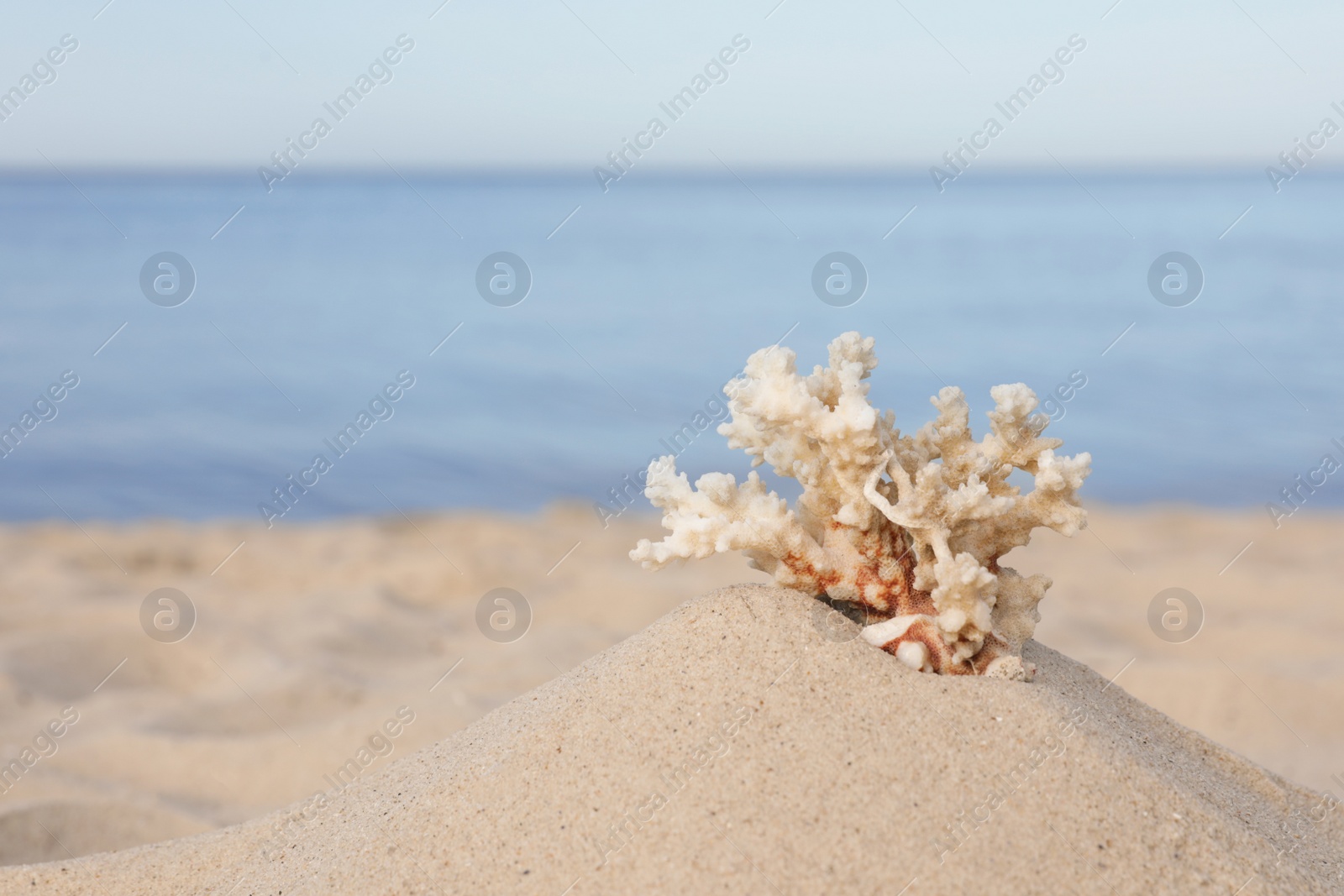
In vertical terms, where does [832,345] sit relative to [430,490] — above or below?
above

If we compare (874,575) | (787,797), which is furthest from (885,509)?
(787,797)

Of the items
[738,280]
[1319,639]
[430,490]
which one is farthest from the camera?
[738,280]

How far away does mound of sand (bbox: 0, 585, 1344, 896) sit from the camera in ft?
5.41

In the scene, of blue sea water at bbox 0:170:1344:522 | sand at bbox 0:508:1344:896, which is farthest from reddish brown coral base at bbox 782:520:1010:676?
blue sea water at bbox 0:170:1344:522

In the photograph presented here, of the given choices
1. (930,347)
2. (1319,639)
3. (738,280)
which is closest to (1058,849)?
(1319,639)

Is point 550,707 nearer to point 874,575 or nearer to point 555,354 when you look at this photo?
point 874,575

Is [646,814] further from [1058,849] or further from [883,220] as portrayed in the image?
[883,220]

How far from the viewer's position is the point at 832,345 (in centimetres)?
214

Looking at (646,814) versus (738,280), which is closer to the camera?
(646,814)

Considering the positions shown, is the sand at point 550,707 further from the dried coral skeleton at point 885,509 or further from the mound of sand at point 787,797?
the dried coral skeleton at point 885,509

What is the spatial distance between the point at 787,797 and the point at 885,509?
59cm

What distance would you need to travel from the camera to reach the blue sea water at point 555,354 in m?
9.97

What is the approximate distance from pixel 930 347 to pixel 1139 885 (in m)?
12.7

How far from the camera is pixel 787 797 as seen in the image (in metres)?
1.72
